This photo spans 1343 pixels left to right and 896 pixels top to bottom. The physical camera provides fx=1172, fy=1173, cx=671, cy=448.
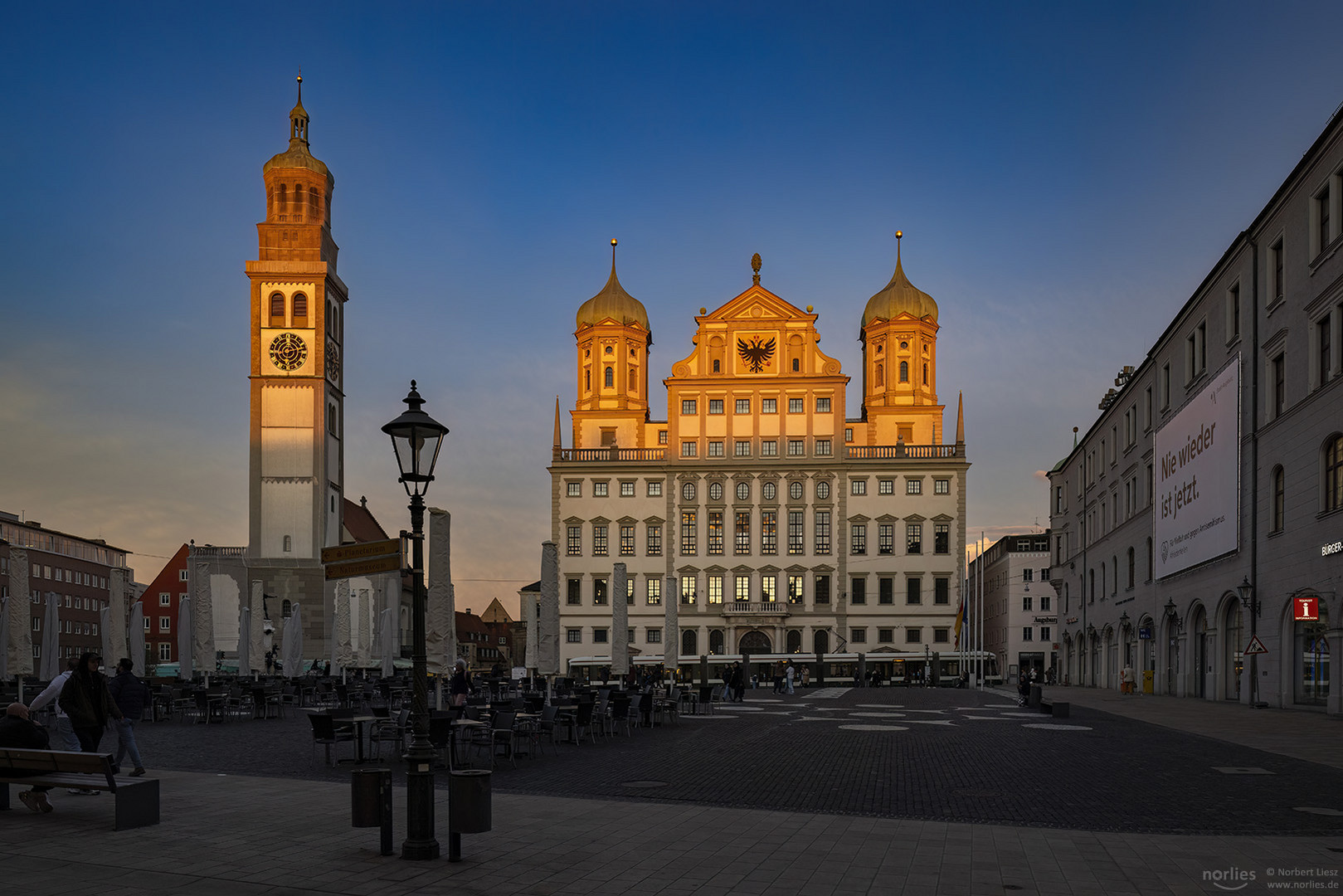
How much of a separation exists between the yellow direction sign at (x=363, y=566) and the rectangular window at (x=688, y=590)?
7189cm

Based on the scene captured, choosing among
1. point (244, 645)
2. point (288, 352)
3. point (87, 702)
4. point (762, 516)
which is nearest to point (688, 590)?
point (762, 516)

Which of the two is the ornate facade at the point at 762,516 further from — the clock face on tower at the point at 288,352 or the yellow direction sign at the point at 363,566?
the yellow direction sign at the point at 363,566

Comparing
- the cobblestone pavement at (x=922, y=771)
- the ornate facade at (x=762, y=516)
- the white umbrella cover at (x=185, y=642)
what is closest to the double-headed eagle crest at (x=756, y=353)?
the ornate facade at (x=762, y=516)

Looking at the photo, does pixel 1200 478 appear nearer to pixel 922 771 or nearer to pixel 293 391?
pixel 922 771

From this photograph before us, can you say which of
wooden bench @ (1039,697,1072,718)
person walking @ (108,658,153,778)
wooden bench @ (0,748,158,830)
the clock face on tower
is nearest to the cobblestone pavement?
person walking @ (108,658,153,778)

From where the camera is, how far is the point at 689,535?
8206 cm

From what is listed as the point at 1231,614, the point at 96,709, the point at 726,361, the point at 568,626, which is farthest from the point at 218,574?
the point at 96,709

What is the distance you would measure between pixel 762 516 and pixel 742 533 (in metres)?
1.85

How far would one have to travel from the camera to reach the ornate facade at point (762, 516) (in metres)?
80.5

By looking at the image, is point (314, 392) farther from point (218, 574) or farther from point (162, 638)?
point (162, 638)

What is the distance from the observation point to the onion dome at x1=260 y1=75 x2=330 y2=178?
77.9m

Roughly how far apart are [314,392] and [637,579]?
25.1 m

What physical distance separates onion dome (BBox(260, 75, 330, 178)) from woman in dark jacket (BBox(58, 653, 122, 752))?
69.7 meters

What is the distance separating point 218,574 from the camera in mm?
76500
